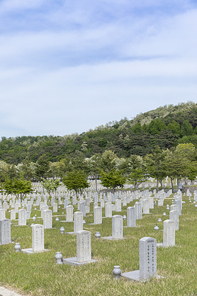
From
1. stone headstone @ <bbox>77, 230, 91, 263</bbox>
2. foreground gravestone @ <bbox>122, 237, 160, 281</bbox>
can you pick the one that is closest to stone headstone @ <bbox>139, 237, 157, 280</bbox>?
foreground gravestone @ <bbox>122, 237, 160, 281</bbox>

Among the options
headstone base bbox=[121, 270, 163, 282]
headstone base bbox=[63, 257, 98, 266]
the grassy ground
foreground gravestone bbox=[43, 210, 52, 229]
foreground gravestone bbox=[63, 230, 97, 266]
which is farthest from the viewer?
foreground gravestone bbox=[43, 210, 52, 229]

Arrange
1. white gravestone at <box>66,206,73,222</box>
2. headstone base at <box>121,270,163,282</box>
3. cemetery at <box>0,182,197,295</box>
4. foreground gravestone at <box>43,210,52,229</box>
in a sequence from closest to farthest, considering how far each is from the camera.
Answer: cemetery at <box>0,182,197,295</box>
headstone base at <box>121,270,163,282</box>
foreground gravestone at <box>43,210,52,229</box>
white gravestone at <box>66,206,73,222</box>

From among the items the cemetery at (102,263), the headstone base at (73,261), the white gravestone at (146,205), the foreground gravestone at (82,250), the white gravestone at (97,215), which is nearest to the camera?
the cemetery at (102,263)

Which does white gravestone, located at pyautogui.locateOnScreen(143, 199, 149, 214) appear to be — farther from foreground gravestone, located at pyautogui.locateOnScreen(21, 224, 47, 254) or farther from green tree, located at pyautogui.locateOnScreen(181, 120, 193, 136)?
green tree, located at pyautogui.locateOnScreen(181, 120, 193, 136)

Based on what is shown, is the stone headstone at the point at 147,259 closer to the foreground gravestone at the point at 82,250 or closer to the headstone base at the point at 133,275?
the headstone base at the point at 133,275

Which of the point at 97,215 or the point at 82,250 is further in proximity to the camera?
the point at 97,215

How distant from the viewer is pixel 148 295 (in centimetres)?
534

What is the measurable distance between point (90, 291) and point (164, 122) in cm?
14006

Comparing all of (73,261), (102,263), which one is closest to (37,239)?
(73,261)

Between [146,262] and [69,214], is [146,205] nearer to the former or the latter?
[69,214]

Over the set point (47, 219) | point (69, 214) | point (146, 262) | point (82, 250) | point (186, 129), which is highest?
point (186, 129)

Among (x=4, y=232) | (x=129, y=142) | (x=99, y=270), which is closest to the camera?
(x=99, y=270)

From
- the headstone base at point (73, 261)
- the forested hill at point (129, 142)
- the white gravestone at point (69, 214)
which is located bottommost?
the white gravestone at point (69, 214)

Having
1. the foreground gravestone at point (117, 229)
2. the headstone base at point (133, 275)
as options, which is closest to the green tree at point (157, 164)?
the foreground gravestone at point (117, 229)
